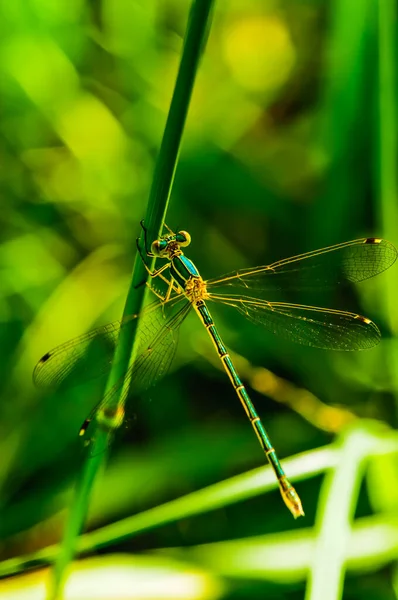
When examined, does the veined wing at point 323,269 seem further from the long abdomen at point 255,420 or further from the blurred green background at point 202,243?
the blurred green background at point 202,243

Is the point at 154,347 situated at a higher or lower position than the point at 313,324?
lower

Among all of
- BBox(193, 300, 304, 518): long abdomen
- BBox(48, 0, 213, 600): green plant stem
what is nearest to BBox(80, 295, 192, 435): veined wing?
BBox(193, 300, 304, 518): long abdomen

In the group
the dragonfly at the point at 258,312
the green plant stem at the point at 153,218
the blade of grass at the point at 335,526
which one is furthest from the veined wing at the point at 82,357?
the blade of grass at the point at 335,526

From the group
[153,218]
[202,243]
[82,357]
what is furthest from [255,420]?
[153,218]

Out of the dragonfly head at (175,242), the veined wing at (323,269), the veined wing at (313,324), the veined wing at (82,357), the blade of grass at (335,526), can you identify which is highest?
the dragonfly head at (175,242)

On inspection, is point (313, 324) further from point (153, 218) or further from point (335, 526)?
point (153, 218)

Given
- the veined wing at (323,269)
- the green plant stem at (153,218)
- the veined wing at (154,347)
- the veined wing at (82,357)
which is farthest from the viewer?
the veined wing at (323,269)

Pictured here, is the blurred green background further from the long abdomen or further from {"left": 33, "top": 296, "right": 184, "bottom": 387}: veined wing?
{"left": 33, "top": 296, "right": 184, "bottom": 387}: veined wing

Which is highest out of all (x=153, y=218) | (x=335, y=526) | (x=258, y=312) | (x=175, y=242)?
(x=175, y=242)
